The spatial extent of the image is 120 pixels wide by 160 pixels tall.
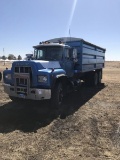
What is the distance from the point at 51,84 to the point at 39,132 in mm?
2417

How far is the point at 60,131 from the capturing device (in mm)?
6926

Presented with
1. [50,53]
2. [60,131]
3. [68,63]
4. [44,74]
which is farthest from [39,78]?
[68,63]

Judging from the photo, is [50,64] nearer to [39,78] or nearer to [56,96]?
[39,78]

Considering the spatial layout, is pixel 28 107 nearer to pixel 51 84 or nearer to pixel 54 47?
pixel 51 84

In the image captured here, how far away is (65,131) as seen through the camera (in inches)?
273

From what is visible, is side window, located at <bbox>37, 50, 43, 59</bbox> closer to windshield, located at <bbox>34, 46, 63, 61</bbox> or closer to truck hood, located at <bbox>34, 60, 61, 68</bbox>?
windshield, located at <bbox>34, 46, 63, 61</bbox>

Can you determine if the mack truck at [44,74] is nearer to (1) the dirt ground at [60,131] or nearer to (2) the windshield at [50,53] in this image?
(2) the windshield at [50,53]

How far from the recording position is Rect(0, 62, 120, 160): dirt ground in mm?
5410

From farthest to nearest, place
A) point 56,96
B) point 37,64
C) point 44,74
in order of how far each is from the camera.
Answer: point 56,96
point 37,64
point 44,74

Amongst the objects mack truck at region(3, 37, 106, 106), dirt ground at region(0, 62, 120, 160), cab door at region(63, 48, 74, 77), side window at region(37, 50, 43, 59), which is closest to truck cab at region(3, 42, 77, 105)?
mack truck at region(3, 37, 106, 106)

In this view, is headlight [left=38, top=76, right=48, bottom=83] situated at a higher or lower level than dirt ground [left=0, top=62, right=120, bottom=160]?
higher

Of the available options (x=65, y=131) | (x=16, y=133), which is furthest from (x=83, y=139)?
(x=16, y=133)

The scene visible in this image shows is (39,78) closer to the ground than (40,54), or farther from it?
closer to the ground

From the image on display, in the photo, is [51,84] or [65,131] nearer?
[65,131]
